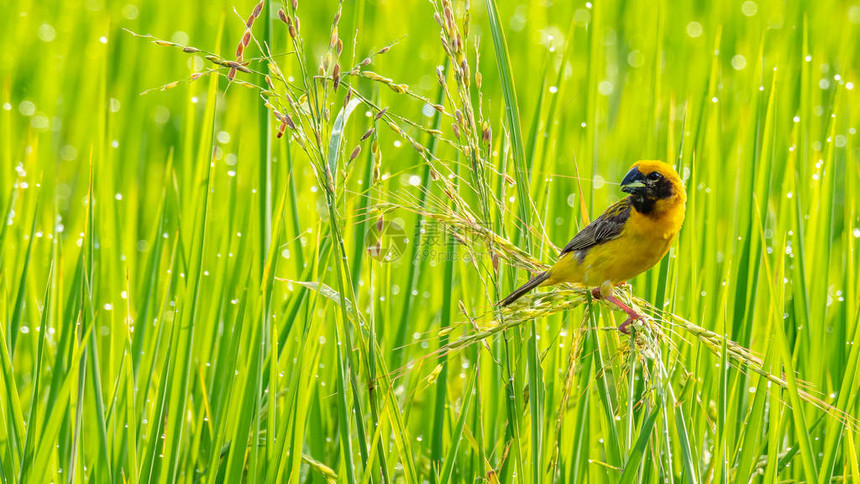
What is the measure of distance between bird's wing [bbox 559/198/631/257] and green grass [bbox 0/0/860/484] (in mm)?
179

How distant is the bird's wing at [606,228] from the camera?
2.23 m

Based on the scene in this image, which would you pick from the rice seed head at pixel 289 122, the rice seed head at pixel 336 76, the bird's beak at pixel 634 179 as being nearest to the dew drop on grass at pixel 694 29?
the bird's beak at pixel 634 179

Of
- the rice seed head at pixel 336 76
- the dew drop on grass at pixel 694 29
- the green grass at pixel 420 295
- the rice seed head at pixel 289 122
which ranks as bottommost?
the green grass at pixel 420 295

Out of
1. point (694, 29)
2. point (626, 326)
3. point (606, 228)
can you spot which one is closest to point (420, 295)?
point (606, 228)

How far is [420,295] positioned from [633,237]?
1.07 m

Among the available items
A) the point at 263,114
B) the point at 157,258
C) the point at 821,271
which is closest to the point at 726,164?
the point at 821,271

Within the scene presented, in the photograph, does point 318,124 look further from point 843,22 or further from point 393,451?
point 843,22

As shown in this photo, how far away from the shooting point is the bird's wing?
7.31 feet

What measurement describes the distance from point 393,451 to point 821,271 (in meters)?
1.62

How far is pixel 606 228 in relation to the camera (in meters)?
2.31

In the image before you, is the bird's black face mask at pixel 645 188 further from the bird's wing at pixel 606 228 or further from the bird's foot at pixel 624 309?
the bird's foot at pixel 624 309

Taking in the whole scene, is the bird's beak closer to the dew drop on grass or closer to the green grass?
the green grass

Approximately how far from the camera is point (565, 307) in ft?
6.20

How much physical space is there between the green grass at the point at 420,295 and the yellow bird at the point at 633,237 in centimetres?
9
